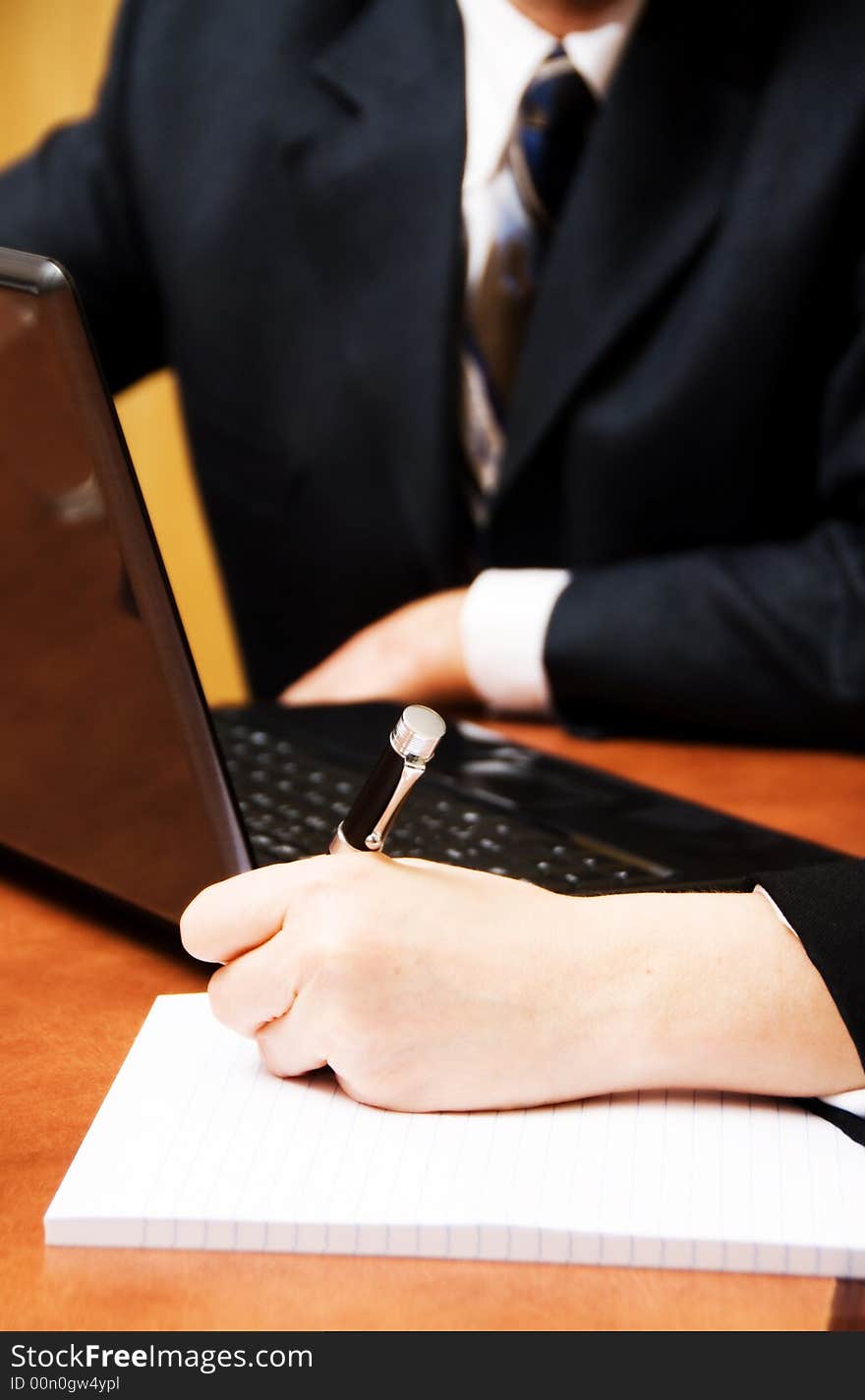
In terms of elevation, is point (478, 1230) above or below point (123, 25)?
below

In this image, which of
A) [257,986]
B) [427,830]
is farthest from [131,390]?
[257,986]

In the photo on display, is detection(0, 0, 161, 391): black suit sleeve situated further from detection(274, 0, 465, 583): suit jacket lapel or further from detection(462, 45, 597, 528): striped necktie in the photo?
detection(462, 45, 597, 528): striped necktie

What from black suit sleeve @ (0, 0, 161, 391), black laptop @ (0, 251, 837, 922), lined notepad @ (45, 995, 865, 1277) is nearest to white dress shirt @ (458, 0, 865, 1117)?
black laptop @ (0, 251, 837, 922)

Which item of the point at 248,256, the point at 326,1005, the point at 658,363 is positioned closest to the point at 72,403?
the point at 326,1005

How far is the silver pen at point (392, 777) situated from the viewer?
1.55ft

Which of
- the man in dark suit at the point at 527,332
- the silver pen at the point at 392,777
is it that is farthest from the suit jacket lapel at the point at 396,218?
the silver pen at the point at 392,777

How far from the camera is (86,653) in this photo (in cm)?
55

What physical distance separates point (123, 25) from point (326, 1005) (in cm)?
111

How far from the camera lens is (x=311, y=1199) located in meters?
0.44

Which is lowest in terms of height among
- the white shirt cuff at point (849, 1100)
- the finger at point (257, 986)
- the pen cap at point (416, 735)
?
the white shirt cuff at point (849, 1100)

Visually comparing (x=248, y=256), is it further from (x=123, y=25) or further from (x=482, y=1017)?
(x=482, y=1017)

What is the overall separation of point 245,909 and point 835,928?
0.64 ft

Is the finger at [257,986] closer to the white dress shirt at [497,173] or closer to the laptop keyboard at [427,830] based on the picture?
the laptop keyboard at [427,830]

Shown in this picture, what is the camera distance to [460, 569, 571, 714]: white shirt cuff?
3.35 feet
